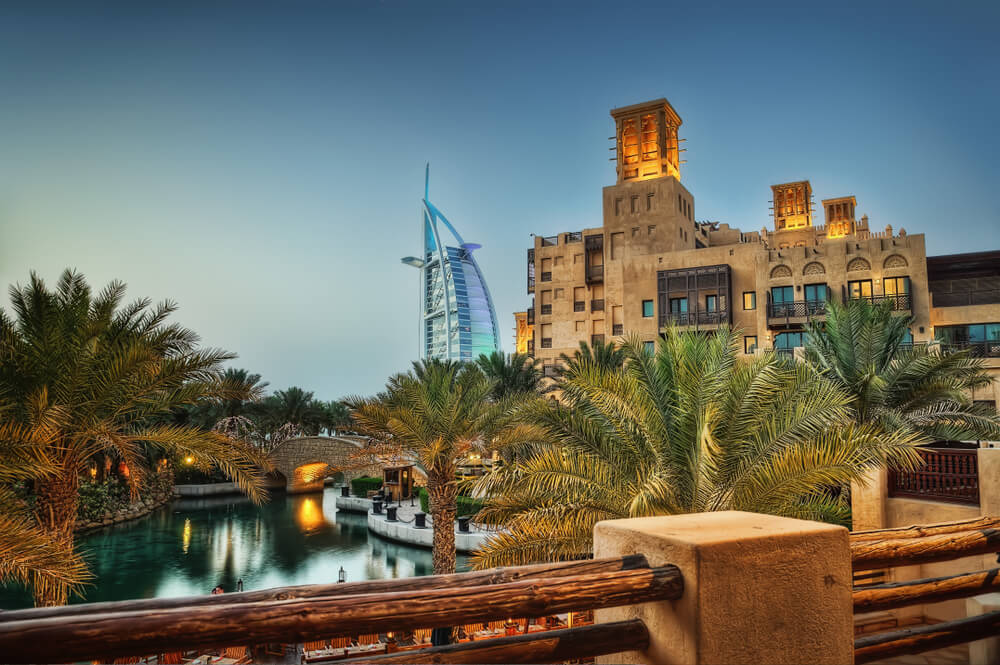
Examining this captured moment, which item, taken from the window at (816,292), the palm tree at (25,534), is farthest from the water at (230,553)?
the window at (816,292)

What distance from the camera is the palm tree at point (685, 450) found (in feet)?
25.7

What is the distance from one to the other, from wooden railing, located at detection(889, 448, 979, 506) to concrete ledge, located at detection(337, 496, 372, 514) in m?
29.1

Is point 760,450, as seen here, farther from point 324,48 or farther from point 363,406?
point 324,48

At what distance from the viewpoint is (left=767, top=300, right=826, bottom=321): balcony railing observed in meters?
34.2

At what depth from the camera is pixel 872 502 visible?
13414 mm

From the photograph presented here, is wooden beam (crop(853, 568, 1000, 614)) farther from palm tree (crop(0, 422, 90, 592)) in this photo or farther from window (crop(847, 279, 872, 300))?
window (crop(847, 279, 872, 300))

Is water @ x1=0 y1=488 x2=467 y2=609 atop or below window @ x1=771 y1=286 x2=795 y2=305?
below

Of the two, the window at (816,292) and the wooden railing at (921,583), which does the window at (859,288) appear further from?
the wooden railing at (921,583)

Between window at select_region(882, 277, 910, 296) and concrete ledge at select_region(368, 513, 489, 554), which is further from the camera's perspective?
window at select_region(882, 277, 910, 296)

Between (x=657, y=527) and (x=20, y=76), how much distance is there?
62930 mm

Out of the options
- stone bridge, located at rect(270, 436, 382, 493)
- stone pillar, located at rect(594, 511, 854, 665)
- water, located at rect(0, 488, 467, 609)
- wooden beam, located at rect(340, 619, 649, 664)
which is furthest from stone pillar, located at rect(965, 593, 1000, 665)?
stone bridge, located at rect(270, 436, 382, 493)

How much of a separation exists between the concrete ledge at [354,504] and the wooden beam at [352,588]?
36259mm

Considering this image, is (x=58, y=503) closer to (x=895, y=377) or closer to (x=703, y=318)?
(x=895, y=377)

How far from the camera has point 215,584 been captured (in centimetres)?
2291
